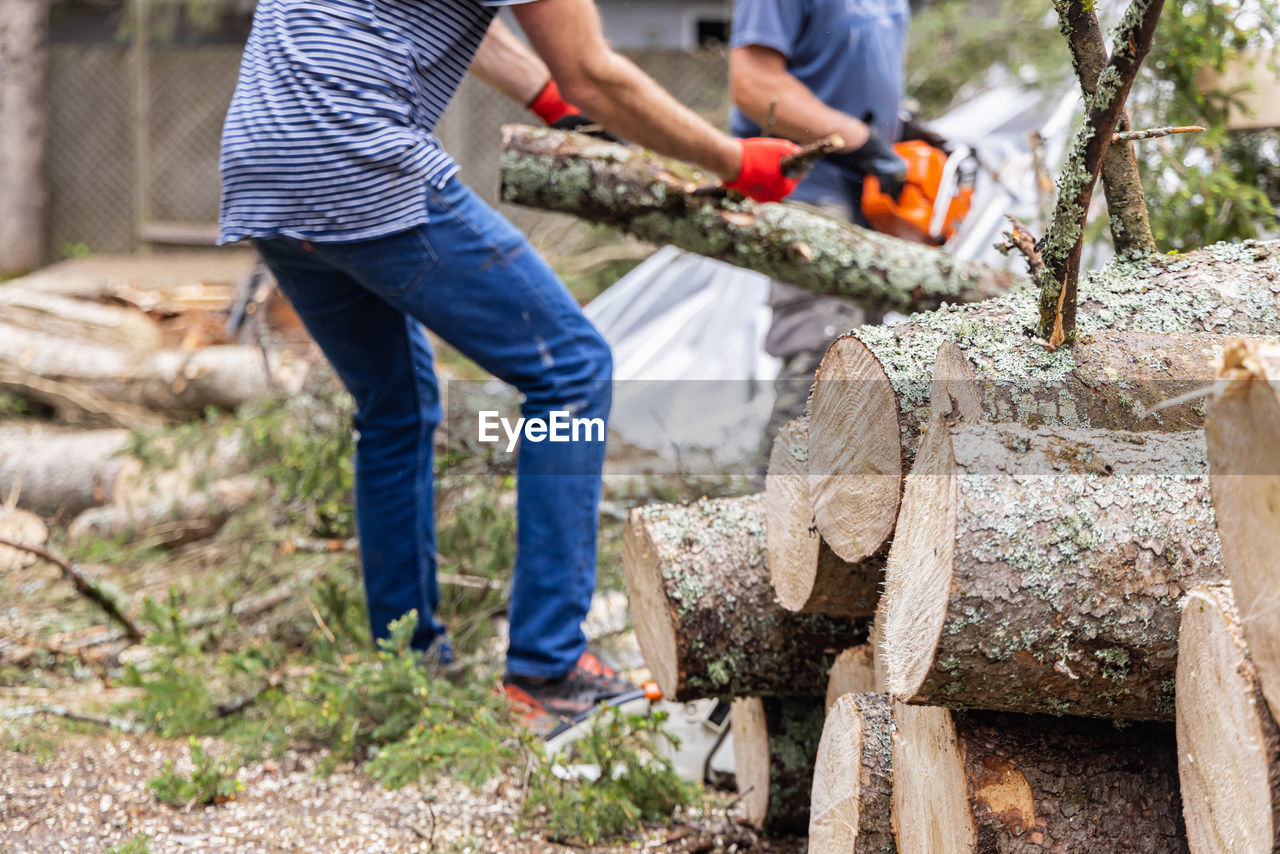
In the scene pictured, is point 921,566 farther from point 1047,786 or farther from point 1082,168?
point 1082,168

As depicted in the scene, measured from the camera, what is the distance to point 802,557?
63.4 inches

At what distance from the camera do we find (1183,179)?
2725mm

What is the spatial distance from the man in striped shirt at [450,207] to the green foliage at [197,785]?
0.55m

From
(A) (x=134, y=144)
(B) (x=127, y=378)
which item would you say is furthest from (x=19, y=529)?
(A) (x=134, y=144)

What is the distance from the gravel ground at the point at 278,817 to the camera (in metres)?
1.84

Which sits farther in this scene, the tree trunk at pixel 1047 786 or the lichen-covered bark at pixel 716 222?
the lichen-covered bark at pixel 716 222

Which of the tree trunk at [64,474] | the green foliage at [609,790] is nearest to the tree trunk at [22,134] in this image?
the tree trunk at [64,474]

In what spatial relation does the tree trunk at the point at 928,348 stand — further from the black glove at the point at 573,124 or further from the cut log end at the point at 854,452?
the black glove at the point at 573,124

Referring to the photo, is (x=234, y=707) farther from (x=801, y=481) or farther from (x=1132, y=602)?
(x=1132, y=602)

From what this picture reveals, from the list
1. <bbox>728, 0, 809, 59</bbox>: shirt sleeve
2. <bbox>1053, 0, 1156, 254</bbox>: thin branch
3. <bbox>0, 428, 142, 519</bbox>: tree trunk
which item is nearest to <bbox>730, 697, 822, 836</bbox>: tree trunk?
<bbox>1053, 0, 1156, 254</bbox>: thin branch

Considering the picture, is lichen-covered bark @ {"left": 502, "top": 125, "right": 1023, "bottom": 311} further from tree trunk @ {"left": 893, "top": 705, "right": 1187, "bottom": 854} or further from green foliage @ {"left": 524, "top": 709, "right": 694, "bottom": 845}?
tree trunk @ {"left": 893, "top": 705, "right": 1187, "bottom": 854}

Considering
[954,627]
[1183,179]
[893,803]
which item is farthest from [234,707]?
[1183,179]

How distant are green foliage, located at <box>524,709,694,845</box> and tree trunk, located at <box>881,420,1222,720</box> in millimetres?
806

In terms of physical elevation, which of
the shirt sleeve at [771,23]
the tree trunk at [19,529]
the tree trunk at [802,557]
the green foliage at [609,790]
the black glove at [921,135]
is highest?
the shirt sleeve at [771,23]
